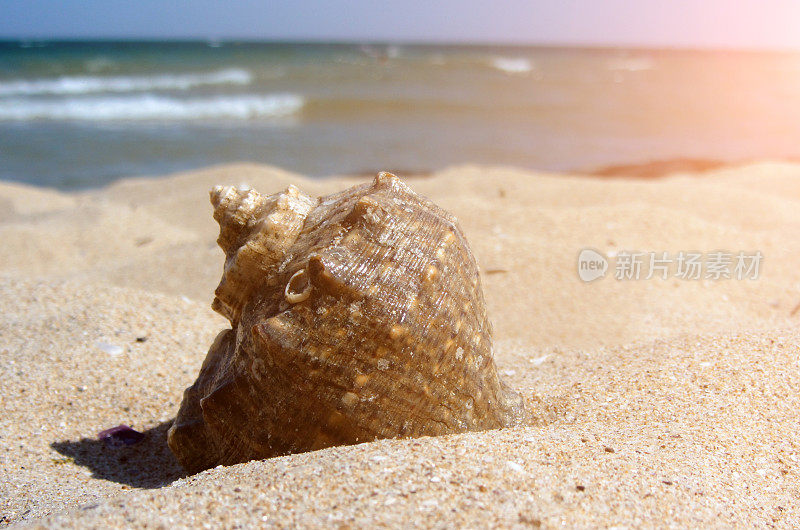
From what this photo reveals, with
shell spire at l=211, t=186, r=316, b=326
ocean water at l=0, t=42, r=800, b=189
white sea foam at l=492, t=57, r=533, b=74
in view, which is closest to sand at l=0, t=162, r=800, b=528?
shell spire at l=211, t=186, r=316, b=326

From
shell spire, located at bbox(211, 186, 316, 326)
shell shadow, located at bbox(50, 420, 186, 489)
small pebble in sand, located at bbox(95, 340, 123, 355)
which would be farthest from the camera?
small pebble in sand, located at bbox(95, 340, 123, 355)

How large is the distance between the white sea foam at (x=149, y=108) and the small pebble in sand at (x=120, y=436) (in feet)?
43.9

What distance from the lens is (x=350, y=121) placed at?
49.0 ft

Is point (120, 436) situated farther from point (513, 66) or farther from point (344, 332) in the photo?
point (513, 66)

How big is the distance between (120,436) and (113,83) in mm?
19717

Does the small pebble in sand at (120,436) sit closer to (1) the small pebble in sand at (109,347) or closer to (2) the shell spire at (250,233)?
(1) the small pebble in sand at (109,347)

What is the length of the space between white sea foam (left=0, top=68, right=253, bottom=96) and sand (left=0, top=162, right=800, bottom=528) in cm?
1411

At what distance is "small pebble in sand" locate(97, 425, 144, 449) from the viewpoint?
2820 mm

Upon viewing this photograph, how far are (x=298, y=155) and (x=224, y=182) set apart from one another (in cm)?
336

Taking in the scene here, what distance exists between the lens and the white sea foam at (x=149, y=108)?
15.2m

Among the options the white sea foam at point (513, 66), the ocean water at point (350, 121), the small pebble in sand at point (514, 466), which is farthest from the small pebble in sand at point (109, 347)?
the white sea foam at point (513, 66)

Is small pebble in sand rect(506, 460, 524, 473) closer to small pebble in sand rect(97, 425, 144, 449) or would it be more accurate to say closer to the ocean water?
small pebble in sand rect(97, 425, 144, 449)

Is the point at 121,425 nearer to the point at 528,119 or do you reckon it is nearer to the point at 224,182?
the point at 224,182

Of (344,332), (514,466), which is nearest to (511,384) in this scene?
(514,466)
